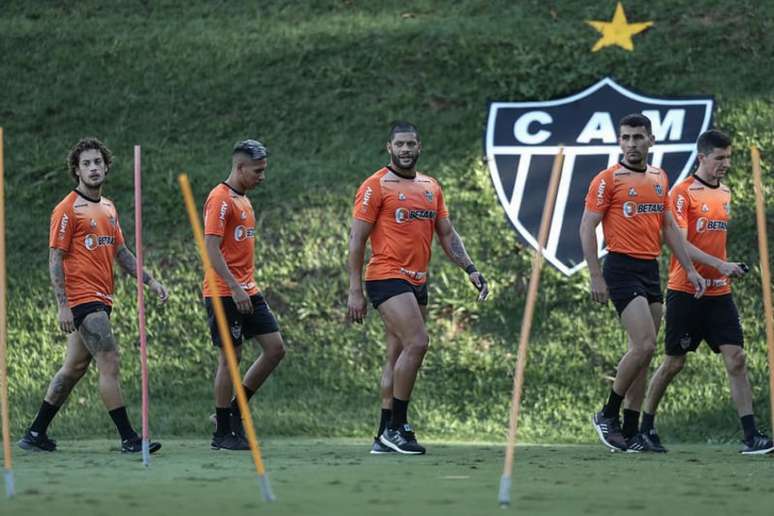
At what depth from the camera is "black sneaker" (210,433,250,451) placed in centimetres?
1016

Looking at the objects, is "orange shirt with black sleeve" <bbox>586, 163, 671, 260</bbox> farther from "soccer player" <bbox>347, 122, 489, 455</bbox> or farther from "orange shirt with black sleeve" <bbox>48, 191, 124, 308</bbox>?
"orange shirt with black sleeve" <bbox>48, 191, 124, 308</bbox>

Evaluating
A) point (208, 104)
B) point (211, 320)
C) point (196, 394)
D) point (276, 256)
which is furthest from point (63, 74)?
point (211, 320)

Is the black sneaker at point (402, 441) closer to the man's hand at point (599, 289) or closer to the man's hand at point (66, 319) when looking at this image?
the man's hand at point (599, 289)

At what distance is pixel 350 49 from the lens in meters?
17.8

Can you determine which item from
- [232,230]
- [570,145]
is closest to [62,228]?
[232,230]

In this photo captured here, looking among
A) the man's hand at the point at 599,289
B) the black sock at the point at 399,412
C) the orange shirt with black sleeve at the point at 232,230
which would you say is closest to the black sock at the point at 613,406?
the man's hand at the point at 599,289

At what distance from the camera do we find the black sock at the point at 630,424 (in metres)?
10.2

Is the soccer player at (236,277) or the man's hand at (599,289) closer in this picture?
the man's hand at (599,289)

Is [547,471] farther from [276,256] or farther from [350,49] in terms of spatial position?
[350,49]

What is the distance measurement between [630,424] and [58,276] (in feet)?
12.7

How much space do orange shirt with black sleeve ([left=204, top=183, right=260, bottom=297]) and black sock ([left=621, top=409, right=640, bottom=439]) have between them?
2.65 meters

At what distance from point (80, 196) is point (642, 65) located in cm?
852

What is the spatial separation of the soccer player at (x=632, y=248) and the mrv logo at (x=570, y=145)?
15.7ft

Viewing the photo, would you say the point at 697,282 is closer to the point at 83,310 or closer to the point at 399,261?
the point at 399,261
